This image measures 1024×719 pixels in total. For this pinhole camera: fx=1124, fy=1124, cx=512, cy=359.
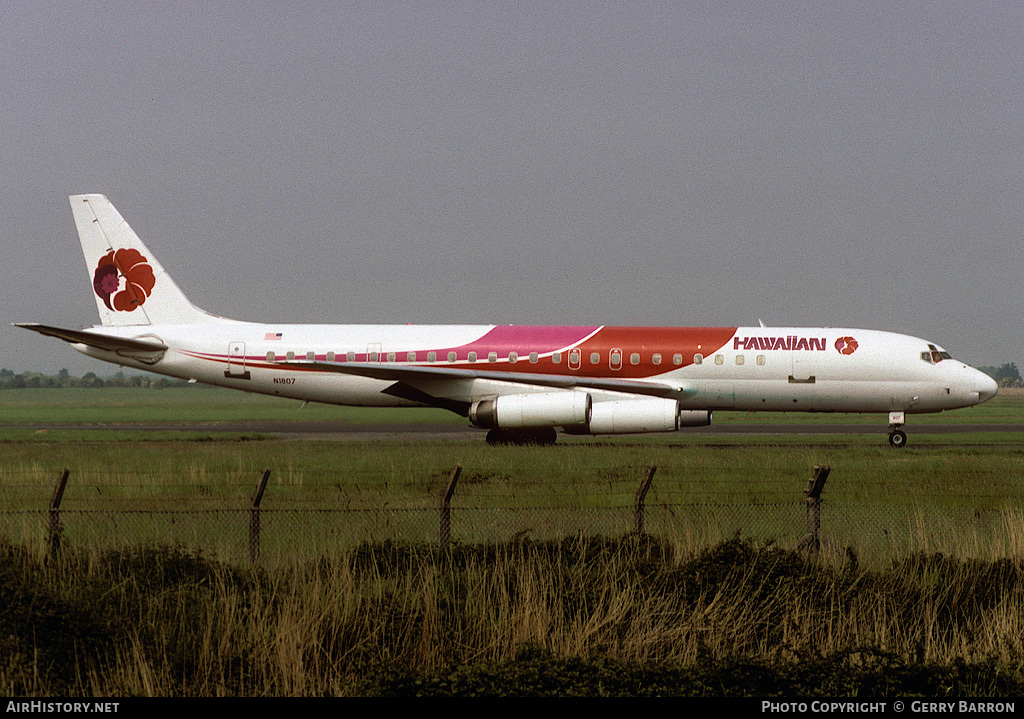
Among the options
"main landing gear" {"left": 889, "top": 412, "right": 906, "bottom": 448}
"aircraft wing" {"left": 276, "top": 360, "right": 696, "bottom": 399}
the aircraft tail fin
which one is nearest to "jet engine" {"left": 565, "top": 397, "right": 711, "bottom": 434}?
"aircraft wing" {"left": 276, "top": 360, "right": 696, "bottom": 399}

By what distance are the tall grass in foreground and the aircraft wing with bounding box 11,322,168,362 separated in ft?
75.1

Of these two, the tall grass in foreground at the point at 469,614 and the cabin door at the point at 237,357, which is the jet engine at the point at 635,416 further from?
the tall grass in foreground at the point at 469,614

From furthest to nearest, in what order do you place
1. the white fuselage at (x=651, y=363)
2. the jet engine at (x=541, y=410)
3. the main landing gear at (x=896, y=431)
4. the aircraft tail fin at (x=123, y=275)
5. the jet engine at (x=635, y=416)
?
the aircraft tail fin at (x=123, y=275) < the white fuselage at (x=651, y=363) < the main landing gear at (x=896, y=431) < the jet engine at (x=541, y=410) < the jet engine at (x=635, y=416)

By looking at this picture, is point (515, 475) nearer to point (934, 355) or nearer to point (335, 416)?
point (934, 355)

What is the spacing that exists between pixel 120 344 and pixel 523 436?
12.8 m

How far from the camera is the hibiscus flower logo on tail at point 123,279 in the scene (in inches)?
1422

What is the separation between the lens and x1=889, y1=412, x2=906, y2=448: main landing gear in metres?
32.3

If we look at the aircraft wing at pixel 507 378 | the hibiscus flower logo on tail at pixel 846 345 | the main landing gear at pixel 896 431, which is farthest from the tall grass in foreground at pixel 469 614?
the hibiscus flower logo on tail at pixel 846 345

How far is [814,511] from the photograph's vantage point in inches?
513

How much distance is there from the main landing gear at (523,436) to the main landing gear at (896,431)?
981 centimetres

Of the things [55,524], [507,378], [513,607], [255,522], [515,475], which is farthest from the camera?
[507,378]
